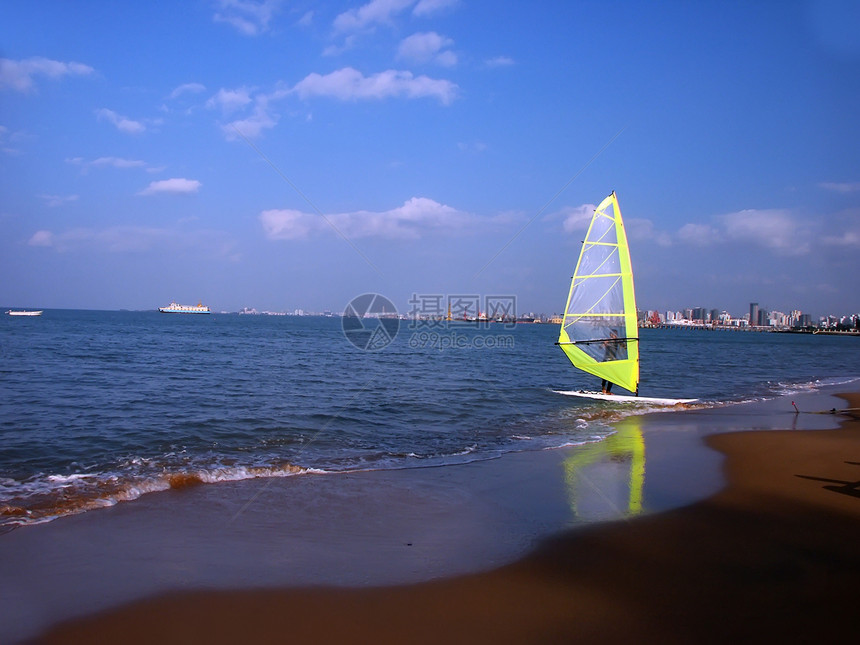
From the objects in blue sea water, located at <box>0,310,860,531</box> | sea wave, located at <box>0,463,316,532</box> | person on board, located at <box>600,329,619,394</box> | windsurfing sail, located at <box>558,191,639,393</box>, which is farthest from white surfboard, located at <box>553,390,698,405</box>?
sea wave, located at <box>0,463,316,532</box>

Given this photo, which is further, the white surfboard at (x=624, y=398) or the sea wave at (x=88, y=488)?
the white surfboard at (x=624, y=398)

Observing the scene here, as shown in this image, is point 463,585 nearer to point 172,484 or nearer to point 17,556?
point 17,556

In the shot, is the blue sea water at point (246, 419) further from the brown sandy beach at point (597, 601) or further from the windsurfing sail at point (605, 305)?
the brown sandy beach at point (597, 601)

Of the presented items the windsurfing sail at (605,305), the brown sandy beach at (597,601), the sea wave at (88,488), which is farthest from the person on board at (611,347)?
the sea wave at (88,488)

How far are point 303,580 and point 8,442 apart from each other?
365 inches

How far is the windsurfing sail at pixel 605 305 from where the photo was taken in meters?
21.4

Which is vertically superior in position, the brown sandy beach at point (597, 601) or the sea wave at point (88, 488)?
the brown sandy beach at point (597, 601)

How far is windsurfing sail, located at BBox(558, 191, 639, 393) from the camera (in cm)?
2139

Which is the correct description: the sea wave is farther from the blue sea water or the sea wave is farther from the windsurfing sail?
the windsurfing sail

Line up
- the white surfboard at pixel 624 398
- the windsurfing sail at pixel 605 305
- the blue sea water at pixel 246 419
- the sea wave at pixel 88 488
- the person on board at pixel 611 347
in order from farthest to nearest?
the person on board at pixel 611 347
the windsurfing sail at pixel 605 305
the white surfboard at pixel 624 398
the blue sea water at pixel 246 419
the sea wave at pixel 88 488

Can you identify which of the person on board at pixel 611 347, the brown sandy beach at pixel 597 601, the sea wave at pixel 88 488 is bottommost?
the sea wave at pixel 88 488

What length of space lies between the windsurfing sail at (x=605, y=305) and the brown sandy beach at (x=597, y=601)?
14.7 metres

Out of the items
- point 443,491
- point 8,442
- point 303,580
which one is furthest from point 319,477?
point 8,442

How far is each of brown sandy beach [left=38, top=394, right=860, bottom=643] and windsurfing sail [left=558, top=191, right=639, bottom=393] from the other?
14.7 metres
